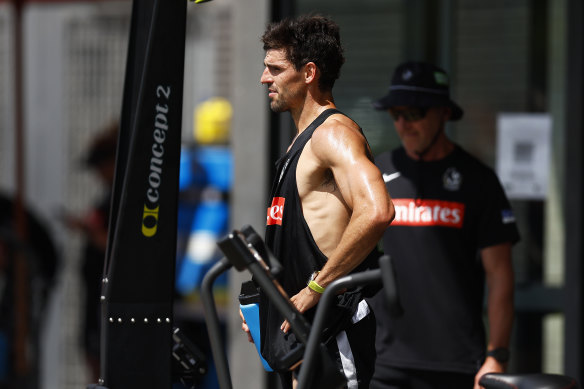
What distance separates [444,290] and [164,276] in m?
1.44

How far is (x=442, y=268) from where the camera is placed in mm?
4000

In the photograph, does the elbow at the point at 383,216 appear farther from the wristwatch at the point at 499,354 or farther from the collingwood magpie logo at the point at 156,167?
the wristwatch at the point at 499,354

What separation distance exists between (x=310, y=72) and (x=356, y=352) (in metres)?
0.87

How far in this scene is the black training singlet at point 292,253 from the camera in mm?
3049

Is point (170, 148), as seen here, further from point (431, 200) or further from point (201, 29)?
point (201, 29)

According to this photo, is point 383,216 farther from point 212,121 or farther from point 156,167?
point 212,121

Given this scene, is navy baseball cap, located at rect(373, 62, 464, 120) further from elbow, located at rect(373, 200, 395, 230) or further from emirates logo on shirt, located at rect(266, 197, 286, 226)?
elbow, located at rect(373, 200, 395, 230)

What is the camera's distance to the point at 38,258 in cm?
748

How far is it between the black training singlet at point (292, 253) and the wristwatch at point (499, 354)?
1.08m

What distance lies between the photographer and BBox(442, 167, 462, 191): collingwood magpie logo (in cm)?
404

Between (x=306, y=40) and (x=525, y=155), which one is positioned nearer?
(x=306, y=40)

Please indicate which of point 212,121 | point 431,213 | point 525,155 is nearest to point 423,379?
point 431,213

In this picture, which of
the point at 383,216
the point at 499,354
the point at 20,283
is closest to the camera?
the point at 383,216

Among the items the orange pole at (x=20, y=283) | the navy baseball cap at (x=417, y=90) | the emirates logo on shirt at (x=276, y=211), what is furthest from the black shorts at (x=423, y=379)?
the orange pole at (x=20, y=283)
